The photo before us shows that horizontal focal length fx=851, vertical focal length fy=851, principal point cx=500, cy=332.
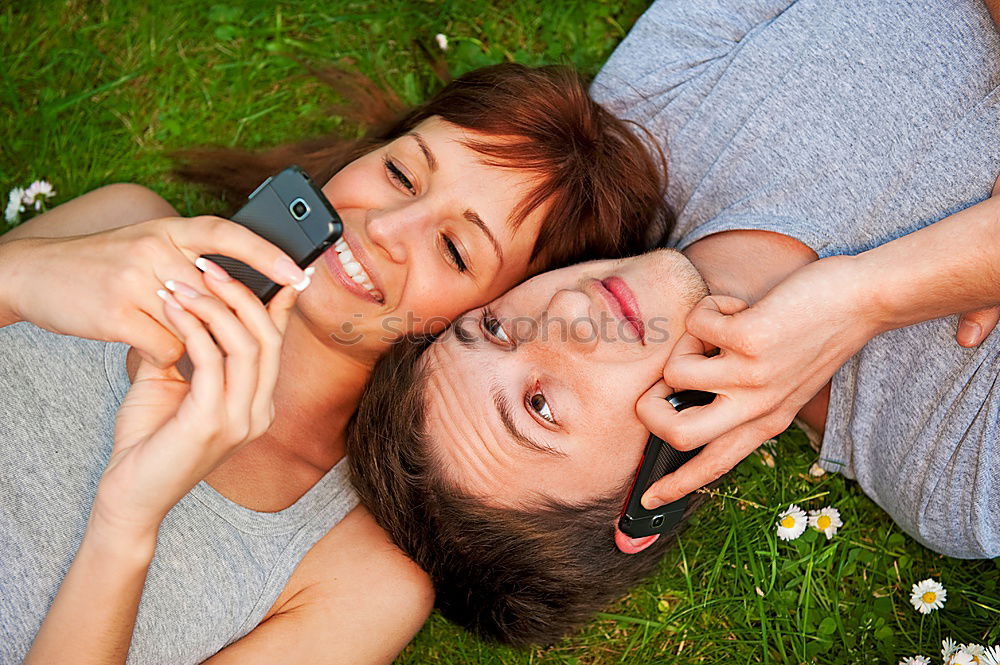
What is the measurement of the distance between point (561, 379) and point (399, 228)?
0.72 m

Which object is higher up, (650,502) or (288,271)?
(288,271)

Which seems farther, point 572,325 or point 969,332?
point 969,332

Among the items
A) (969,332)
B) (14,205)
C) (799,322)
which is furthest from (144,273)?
(969,332)

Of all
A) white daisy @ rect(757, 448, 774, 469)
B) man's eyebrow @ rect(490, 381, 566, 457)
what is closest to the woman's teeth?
man's eyebrow @ rect(490, 381, 566, 457)

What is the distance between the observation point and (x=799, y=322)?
246 cm

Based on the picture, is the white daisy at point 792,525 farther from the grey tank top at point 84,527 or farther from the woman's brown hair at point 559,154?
the grey tank top at point 84,527

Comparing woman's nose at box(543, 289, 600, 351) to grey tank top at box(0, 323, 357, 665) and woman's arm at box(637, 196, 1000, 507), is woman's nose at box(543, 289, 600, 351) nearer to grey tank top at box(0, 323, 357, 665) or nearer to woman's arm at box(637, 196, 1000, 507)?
woman's arm at box(637, 196, 1000, 507)

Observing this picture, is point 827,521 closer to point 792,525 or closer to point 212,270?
point 792,525

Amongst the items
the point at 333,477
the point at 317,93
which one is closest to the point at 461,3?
the point at 317,93

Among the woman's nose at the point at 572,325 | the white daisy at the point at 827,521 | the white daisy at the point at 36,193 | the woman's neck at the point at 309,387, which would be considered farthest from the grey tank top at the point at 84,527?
the white daisy at the point at 827,521

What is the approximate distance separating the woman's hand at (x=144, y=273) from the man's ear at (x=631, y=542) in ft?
4.45

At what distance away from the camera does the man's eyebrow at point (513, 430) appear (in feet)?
8.00

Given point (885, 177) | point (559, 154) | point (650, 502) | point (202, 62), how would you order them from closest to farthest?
point (650, 502) < point (885, 177) < point (559, 154) < point (202, 62)

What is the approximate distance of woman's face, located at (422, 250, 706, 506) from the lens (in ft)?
7.95
